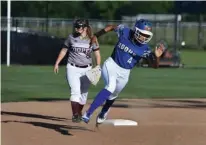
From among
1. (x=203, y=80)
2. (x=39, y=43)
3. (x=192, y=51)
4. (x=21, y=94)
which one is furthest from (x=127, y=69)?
(x=192, y=51)

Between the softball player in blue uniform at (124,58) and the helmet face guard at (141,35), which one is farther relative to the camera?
the softball player in blue uniform at (124,58)

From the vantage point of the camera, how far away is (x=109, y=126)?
405 inches

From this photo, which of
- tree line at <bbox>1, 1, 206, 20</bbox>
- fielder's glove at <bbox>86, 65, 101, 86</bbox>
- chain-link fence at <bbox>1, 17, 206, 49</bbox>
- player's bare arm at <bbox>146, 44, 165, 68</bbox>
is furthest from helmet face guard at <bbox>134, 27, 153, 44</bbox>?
tree line at <bbox>1, 1, 206, 20</bbox>

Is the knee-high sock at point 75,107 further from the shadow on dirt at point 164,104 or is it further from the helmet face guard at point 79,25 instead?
the shadow on dirt at point 164,104

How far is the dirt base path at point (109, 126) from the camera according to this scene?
888 centimetres

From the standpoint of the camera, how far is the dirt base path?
350 inches

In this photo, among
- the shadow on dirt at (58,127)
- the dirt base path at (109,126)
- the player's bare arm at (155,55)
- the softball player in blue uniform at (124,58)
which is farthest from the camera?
the shadow on dirt at (58,127)

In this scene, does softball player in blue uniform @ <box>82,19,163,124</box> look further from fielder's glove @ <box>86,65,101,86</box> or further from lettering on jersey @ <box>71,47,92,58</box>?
lettering on jersey @ <box>71,47,92,58</box>

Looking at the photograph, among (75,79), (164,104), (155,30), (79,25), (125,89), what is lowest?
(125,89)

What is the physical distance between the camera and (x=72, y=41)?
10.5m

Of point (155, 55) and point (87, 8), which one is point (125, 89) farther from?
point (87, 8)

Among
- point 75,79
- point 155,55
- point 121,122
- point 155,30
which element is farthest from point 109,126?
point 155,30

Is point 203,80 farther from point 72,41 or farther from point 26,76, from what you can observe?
point 72,41

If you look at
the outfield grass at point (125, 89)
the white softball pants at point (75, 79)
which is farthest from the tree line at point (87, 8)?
the white softball pants at point (75, 79)
